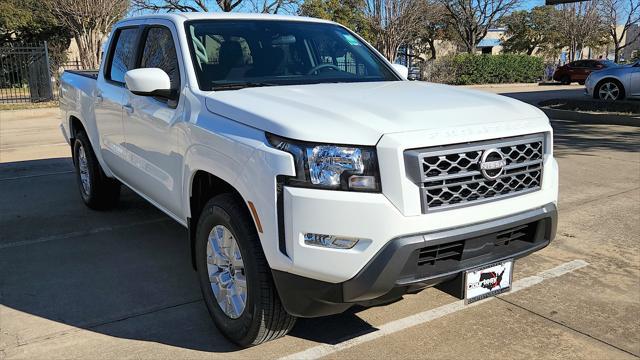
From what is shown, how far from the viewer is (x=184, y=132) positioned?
354cm

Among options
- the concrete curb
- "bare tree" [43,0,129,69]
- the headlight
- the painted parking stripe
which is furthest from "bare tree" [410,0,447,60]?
the headlight

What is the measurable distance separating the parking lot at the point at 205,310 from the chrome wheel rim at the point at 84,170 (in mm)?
266

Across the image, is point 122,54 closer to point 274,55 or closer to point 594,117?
point 274,55

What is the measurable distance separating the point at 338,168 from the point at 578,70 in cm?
3502

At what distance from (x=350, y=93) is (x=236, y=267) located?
1.22m

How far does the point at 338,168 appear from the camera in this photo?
8.69ft

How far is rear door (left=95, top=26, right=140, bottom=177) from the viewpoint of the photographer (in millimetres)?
4793

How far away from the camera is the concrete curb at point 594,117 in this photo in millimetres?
12655

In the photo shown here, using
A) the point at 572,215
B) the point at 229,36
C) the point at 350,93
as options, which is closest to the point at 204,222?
the point at 350,93

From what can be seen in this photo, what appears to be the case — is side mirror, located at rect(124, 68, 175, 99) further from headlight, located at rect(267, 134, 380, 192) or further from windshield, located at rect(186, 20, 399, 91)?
headlight, located at rect(267, 134, 380, 192)

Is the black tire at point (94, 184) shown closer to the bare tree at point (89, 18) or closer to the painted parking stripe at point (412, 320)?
the painted parking stripe at point (412, 320)

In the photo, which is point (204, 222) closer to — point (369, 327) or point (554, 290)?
point (369, 327)

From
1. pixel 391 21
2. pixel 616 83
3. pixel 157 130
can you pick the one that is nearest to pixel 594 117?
pixel 616 83

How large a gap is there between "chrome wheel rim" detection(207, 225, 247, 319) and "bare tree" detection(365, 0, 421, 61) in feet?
87.0
